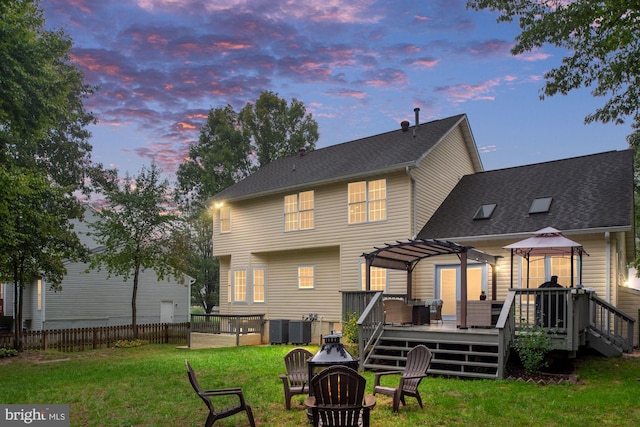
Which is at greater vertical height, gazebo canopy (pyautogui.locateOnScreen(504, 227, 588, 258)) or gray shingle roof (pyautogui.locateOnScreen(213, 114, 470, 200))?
gray shingle roof (pyautogui.locateOnScreen(213, 114, 470, 200))

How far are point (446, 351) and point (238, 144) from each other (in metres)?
32.0

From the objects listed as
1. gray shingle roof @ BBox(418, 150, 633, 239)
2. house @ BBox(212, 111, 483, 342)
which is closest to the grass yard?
gray shingle roof @ BBox(418, 150, 633, 239)

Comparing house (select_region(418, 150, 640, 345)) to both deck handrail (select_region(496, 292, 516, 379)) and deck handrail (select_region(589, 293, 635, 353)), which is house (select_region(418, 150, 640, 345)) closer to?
deck handrail (select_region(589, 293, 635, 353))

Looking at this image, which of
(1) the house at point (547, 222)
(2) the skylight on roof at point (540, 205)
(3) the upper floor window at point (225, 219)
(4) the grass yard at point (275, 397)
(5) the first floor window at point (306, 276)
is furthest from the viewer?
(3) the upper floor window at point (225, 219)

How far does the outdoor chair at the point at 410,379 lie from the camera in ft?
27.9

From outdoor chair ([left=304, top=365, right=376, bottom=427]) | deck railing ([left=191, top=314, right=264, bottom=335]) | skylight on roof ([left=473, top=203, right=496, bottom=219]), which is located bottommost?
deck railing ([left=191, top=314, right=264, bottom=335])

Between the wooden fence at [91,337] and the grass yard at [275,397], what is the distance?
24.5ft

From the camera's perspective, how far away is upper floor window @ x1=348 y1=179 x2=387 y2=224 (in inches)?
774

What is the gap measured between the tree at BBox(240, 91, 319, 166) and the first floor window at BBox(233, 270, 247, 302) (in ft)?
60.2

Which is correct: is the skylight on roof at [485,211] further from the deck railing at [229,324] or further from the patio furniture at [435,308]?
the deck railing at [229,324]

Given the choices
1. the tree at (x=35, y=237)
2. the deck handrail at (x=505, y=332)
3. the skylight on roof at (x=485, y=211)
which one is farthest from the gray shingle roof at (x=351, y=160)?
the deck handrail at (x=505, y=332)

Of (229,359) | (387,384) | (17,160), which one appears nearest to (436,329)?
(387,384)

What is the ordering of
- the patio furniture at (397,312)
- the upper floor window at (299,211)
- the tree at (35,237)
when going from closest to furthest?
the patio furniture at (397,312), the tree at (35,237), the upper floor window at (299,211)

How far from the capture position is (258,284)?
79.8 ft
